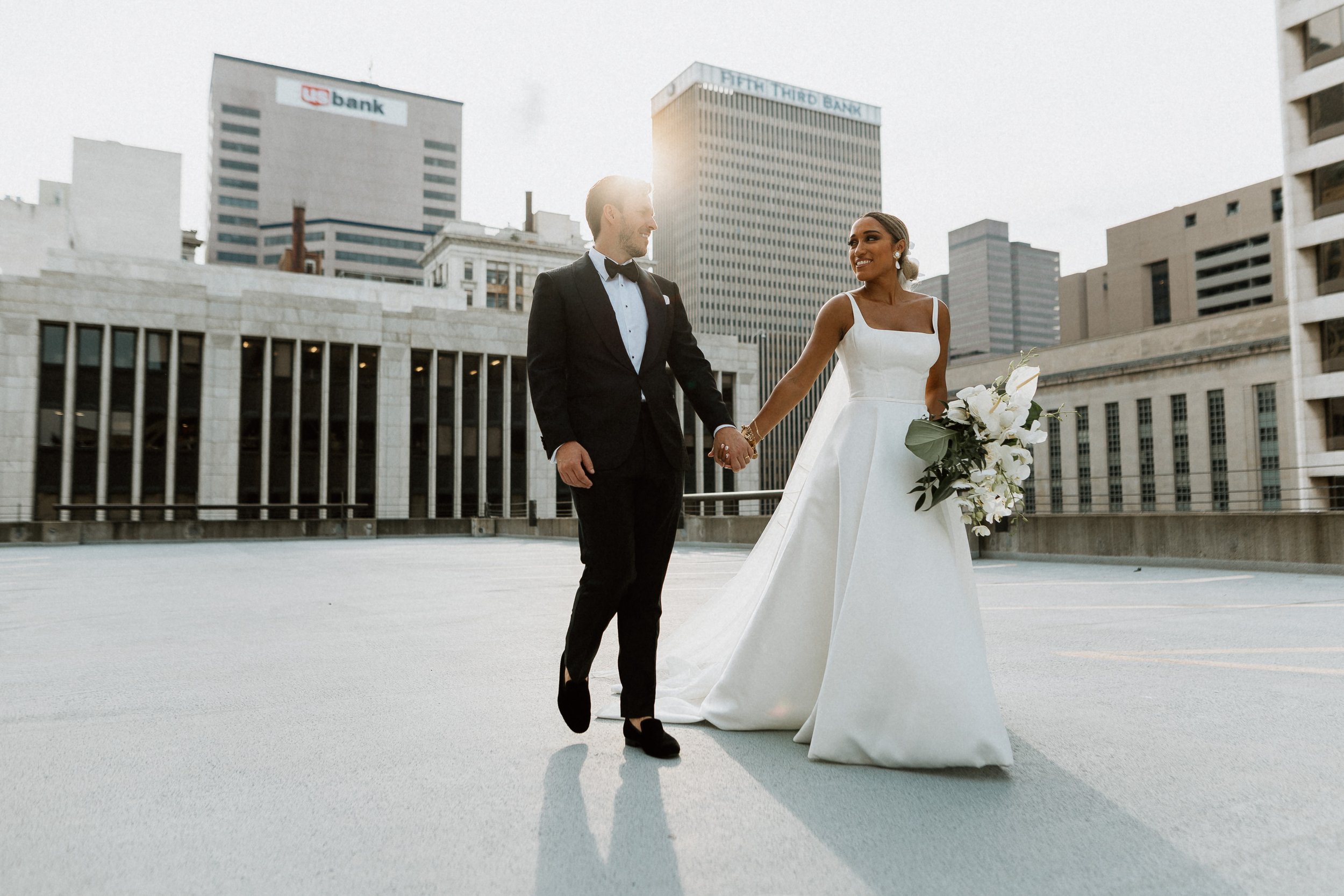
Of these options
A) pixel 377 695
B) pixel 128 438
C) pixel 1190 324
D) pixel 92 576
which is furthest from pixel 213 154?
pixel 377 695

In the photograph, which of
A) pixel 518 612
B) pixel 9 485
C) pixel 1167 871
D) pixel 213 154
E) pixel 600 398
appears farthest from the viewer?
pixel 213 154

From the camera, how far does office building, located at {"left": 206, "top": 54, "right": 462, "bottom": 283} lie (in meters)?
121

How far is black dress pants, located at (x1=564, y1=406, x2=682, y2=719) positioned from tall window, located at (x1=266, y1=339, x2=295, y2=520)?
49.8 m

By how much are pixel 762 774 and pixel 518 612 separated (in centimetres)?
516

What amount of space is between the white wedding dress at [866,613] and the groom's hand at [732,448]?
1.15 feet

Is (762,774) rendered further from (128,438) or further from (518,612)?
(128,438)

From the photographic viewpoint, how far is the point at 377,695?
4.35 m

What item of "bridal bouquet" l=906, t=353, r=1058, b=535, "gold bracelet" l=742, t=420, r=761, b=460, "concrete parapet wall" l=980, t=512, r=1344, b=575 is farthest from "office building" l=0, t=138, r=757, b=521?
"bridal bouquet" l=906, t=353, r=1058, b=535

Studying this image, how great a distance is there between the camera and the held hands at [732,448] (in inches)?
134

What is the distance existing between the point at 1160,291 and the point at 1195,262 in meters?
5.33

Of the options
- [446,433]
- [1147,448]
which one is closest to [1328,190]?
[1147,448]

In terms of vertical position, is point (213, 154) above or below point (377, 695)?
above

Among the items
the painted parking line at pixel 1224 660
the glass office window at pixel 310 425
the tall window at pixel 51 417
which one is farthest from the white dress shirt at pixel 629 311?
the tall window at pixel 51 417

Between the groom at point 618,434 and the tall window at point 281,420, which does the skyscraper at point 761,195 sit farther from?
the groom at point 618,434
